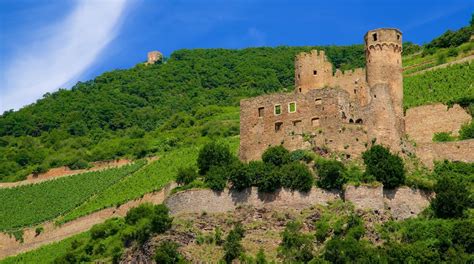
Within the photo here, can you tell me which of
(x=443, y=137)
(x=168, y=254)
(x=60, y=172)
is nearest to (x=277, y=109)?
(x=168, y=254)

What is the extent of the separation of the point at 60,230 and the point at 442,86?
27772 mm

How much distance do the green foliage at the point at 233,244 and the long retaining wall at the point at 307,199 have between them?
2.02m

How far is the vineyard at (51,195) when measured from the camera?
7769cm

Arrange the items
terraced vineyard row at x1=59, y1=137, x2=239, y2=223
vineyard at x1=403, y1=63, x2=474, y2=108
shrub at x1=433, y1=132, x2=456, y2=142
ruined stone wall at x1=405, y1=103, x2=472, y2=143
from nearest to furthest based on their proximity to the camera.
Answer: shrub at x1=433, y1=132, x2=456, y2=142 → ruined stone wall at x1=405, y1=103, x2=472, y2=143 → vineyard at x1=403, y1=63, x2=474, y2=108 → terraced vineyard row at x1=59, y1=137, x2=239, y2=223

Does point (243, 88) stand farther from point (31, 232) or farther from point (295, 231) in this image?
point (295, 231)

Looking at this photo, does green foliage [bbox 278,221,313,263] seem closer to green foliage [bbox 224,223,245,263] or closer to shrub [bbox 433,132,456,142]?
green foliage [bbox 224,223,245,263]

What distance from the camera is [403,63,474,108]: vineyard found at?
6456cm

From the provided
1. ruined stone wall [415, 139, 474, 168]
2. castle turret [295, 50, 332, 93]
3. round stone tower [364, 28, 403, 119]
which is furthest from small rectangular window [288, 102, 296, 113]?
ruined stone wall [415, 139, 474, 168]

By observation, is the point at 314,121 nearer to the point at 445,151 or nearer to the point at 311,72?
the point at 311,72

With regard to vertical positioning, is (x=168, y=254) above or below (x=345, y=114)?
below

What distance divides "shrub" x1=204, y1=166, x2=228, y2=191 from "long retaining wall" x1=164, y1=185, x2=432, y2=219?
30 centimetres

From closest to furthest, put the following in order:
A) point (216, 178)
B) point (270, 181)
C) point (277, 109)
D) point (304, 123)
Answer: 1. point (270, 181)
2. point (216, 178)
3. point (304, 123)
4. point (277, 109)

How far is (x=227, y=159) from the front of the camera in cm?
5581

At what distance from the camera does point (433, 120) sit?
63000 millimetres
